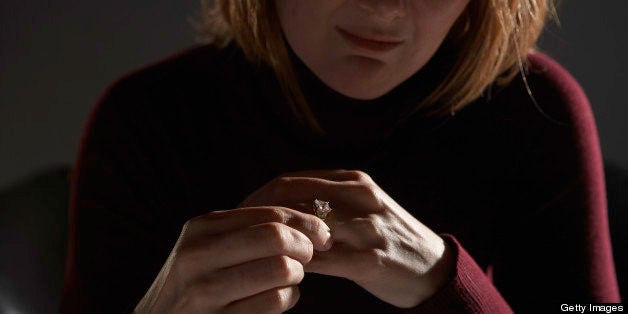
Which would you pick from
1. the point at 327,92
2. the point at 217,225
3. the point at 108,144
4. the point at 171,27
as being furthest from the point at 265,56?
the point at 171,27

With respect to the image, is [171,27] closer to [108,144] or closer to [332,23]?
[108,144]

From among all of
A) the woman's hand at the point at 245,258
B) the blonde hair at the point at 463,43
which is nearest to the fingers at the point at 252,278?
the woman's hand at the point at 245,258

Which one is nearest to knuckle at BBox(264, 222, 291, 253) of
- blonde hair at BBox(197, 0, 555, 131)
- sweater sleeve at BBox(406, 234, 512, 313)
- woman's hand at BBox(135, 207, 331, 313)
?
woman's hand at BBox(135, 207, 331, 313)

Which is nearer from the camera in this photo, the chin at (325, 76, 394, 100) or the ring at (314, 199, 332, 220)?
the ring at (314, 199, 332, 220)

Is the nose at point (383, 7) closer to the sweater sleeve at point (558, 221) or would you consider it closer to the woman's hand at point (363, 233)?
the woman's hand at point (363, 233)

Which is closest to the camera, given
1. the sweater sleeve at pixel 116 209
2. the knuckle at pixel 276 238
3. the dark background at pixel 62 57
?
the knuckle at pixel 276 238

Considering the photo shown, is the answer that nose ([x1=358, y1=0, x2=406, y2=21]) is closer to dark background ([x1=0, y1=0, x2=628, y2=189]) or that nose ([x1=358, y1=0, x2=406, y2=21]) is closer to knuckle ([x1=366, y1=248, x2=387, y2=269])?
knuckle ([x1=366, y1=248, x2=387, y2=269])
